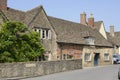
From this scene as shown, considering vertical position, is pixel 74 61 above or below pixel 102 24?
below

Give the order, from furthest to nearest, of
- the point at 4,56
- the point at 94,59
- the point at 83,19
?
the point at 83,19, the point at 94,59, the point at 4,56

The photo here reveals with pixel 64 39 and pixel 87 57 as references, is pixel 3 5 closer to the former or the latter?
pixel 64 39

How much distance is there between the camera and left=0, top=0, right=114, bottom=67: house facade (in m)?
37.3

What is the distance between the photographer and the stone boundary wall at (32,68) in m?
25.9

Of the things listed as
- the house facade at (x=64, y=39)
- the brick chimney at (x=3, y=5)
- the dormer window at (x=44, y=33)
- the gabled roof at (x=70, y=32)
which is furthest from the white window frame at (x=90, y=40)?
the brick chimney at (x=3, y=5)

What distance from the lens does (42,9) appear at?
38844 mm

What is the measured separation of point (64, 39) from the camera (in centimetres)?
4116

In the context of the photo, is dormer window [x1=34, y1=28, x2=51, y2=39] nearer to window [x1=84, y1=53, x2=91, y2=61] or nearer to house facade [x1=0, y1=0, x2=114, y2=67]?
house facade [x1=0, y1=0, x2=114, y2=67]

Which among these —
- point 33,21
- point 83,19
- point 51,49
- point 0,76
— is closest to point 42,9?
point 33,21

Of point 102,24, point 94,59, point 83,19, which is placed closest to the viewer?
point 94,59

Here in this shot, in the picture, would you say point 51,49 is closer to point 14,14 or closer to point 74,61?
point 74,61

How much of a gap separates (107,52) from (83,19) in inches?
389

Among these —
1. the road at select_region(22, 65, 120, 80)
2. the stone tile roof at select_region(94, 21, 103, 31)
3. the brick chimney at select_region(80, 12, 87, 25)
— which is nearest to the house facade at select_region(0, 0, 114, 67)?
the brick chimney at select_region(80, 12, 87, 25)

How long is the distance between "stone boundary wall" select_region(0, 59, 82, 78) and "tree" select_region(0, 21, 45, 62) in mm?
1861
